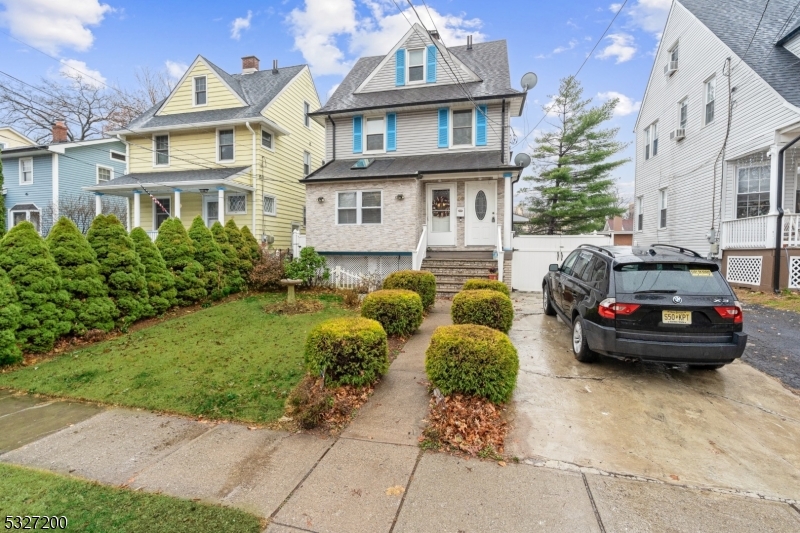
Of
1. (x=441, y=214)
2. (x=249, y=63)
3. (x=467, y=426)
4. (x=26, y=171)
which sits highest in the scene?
(x=249, y=63)

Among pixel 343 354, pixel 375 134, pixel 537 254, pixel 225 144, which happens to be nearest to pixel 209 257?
pixel 343 354

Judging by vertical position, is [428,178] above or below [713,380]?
above

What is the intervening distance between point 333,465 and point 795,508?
3128 millimetres

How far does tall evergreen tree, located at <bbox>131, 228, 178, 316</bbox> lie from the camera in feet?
25.6

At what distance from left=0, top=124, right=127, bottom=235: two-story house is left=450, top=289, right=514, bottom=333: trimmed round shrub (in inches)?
832

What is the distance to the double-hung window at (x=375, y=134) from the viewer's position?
14.4 m

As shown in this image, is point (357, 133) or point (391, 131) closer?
point (391, 131)

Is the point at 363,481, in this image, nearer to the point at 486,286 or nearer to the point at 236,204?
the point at 486,286

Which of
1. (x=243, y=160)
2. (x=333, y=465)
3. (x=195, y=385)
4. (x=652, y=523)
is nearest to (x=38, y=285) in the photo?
(x=195, y=385)

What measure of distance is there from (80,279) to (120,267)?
74 centimetres

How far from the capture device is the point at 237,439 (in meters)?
3.30

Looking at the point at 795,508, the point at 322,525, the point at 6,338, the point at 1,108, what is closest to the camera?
the point at 322,525

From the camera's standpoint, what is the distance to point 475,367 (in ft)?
11.9

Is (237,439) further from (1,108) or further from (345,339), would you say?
(1,108)
